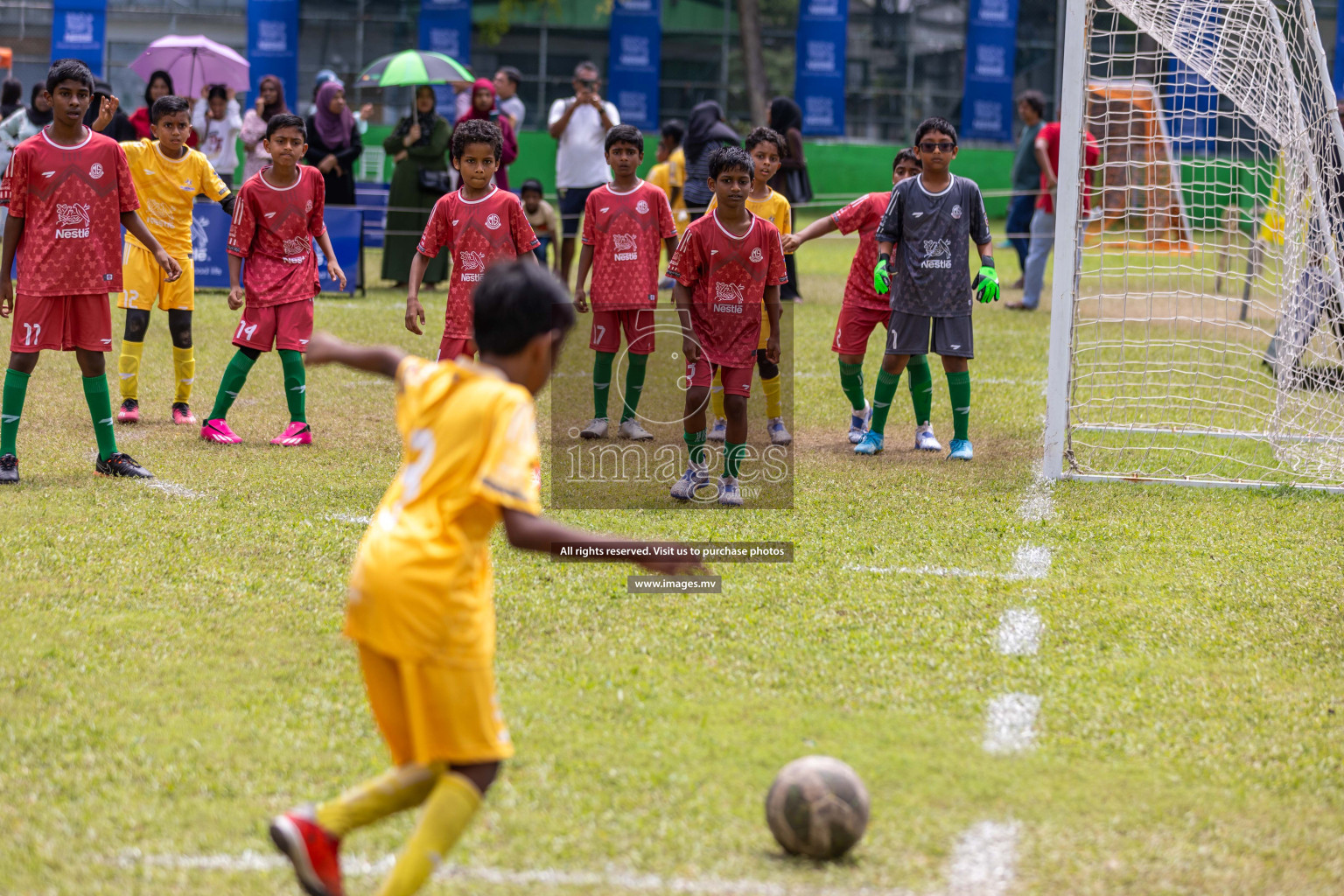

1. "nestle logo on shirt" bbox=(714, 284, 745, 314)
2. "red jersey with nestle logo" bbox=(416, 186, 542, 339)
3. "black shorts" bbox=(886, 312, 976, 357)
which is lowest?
"black shorts" bbox=(886, 312, 976, 357)

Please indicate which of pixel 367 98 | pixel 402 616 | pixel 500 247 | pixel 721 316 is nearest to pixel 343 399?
pixel 500 247

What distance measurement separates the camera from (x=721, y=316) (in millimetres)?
6992

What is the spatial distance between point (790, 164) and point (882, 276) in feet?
23.5

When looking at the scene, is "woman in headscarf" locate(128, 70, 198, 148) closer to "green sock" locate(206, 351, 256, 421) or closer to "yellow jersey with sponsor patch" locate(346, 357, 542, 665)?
"green sock" locate(206, 351, 256, 421)

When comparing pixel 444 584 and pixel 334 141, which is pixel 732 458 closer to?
pixel 444 584

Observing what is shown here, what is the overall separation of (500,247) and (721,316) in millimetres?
1367

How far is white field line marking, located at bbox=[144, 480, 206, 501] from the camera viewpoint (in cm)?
690

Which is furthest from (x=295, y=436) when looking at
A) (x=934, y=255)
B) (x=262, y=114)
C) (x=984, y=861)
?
(x=262, y=114)

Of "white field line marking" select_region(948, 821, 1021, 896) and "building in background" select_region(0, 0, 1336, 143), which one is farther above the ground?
"building in background" select_region(0, 0, 1336, 143)

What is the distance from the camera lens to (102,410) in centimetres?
722

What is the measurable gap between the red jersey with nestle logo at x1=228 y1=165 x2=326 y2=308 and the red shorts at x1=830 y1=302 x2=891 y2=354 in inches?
127

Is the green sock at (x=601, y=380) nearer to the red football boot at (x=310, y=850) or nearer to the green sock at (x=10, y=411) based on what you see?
the green sock at (x=10, y=411)

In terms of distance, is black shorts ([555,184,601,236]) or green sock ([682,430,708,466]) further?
black shorts ([555,184,601,236])

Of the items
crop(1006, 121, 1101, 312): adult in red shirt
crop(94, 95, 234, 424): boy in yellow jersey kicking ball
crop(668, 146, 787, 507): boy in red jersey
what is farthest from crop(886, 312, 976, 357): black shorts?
crop(1006, 121, 1101, 312): adult in red shirt
